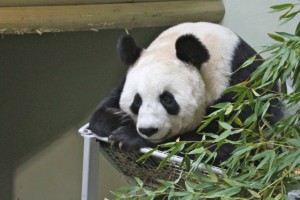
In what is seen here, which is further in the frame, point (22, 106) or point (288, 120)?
point (22, 106)

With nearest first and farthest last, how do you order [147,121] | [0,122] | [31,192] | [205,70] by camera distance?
[147,121]
[205,70]
[0,122]
[31,192]

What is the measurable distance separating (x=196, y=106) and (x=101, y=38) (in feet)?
2.94

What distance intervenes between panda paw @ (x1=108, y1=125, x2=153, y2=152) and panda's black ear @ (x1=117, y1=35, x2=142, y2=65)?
0.21 m

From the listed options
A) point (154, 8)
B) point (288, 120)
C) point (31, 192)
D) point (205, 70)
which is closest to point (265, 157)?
point (288, 120)

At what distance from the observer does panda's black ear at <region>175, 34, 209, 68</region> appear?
5.28ft

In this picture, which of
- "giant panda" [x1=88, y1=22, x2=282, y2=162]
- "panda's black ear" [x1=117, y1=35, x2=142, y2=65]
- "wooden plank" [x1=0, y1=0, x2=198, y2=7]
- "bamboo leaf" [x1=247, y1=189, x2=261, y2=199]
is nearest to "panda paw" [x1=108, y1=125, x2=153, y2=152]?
"giant panda" [x1=88, y1=22, x2=282, y2=162]

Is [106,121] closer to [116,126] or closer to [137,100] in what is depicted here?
[116,126]

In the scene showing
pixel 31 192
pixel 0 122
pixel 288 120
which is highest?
pixel 288 120

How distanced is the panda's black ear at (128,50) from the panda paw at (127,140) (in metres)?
0.21

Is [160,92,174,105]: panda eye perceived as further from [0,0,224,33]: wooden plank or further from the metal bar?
[0,0,224,33]: wooden plank

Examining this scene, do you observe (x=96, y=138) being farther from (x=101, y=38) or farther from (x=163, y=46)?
(x=101, y=38)

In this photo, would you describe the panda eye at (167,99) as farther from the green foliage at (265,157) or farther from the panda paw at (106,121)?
the green foliage at (265,157)

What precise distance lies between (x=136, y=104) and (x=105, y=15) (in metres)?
0.64

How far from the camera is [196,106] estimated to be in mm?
1635
